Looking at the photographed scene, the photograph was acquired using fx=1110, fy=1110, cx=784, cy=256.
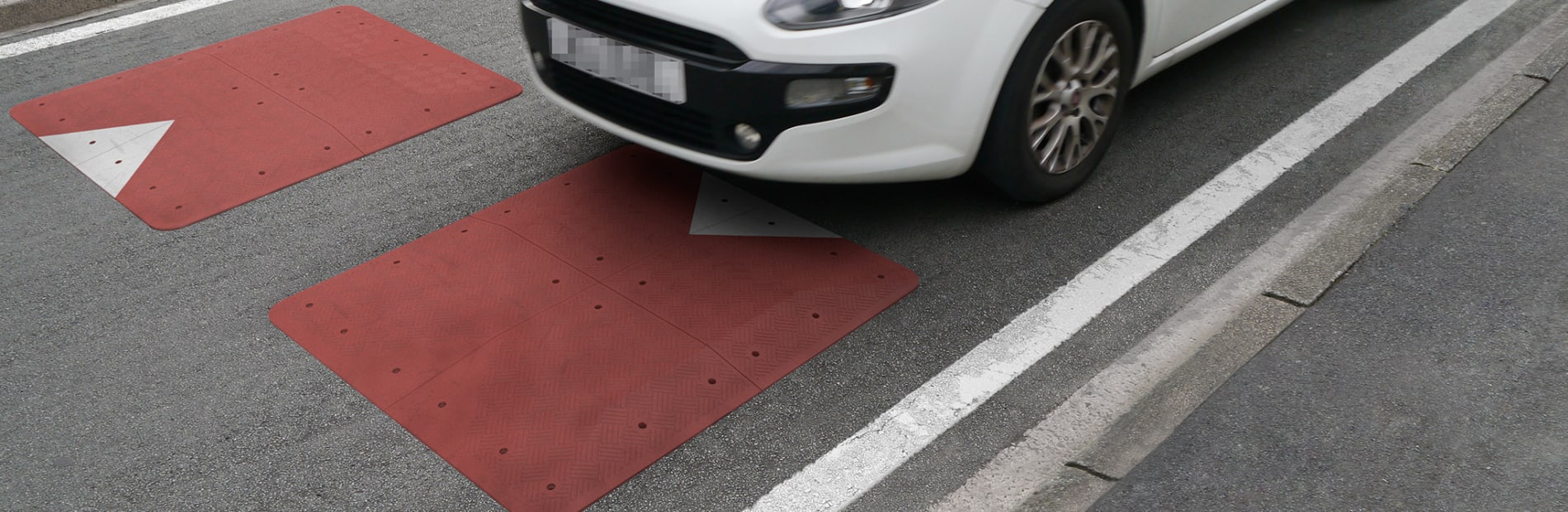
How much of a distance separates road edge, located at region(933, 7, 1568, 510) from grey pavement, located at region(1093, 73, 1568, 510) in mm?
45

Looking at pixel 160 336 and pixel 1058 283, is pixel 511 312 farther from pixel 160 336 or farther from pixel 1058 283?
pixel 1058 283

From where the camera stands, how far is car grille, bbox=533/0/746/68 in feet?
9.39

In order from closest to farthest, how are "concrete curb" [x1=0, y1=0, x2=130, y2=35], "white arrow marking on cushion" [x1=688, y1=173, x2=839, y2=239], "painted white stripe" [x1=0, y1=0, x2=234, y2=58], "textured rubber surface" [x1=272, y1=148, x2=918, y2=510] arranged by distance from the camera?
"textured rubber surface" [x1=272, y1=148, x2=918, y2=510]
"white arrow marking on cushion" [x1=688, y1=173, x2=839, y2=239]
"painted white stripe" [x1=0, y1=0, x2=234, y2=58]
"concrete curb" [x1=0, y1=0, x2=130, y2=35]

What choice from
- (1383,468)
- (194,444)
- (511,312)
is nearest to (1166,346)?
(1383,468)

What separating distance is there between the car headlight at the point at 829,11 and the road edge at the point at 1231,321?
1.08m

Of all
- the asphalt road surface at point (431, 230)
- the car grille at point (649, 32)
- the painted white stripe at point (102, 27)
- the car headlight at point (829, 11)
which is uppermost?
the car headlight at point (829, 11)

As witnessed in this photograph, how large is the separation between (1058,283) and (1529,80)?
2.56 meters

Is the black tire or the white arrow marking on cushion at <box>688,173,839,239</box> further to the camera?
the white arrow marking on cushion at <box>688,173,839,239</box>

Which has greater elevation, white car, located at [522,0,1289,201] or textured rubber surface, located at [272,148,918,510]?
white car, located at [522,0,1289,201]

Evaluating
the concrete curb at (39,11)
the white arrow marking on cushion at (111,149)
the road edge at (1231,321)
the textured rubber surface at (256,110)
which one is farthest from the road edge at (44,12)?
the road edge at (1231,321)

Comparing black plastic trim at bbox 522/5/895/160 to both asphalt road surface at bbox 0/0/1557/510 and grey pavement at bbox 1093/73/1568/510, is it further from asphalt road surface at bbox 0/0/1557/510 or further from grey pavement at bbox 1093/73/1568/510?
grey pavement at bbox 1093/73/1568/510

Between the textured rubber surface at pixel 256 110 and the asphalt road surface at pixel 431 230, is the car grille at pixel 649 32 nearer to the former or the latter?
the asphalt road surface at pixel 431 230

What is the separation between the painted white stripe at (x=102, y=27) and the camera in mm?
4934

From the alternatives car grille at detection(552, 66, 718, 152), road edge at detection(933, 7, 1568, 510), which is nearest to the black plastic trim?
car grille at detection(552, 66, 718, 152)
